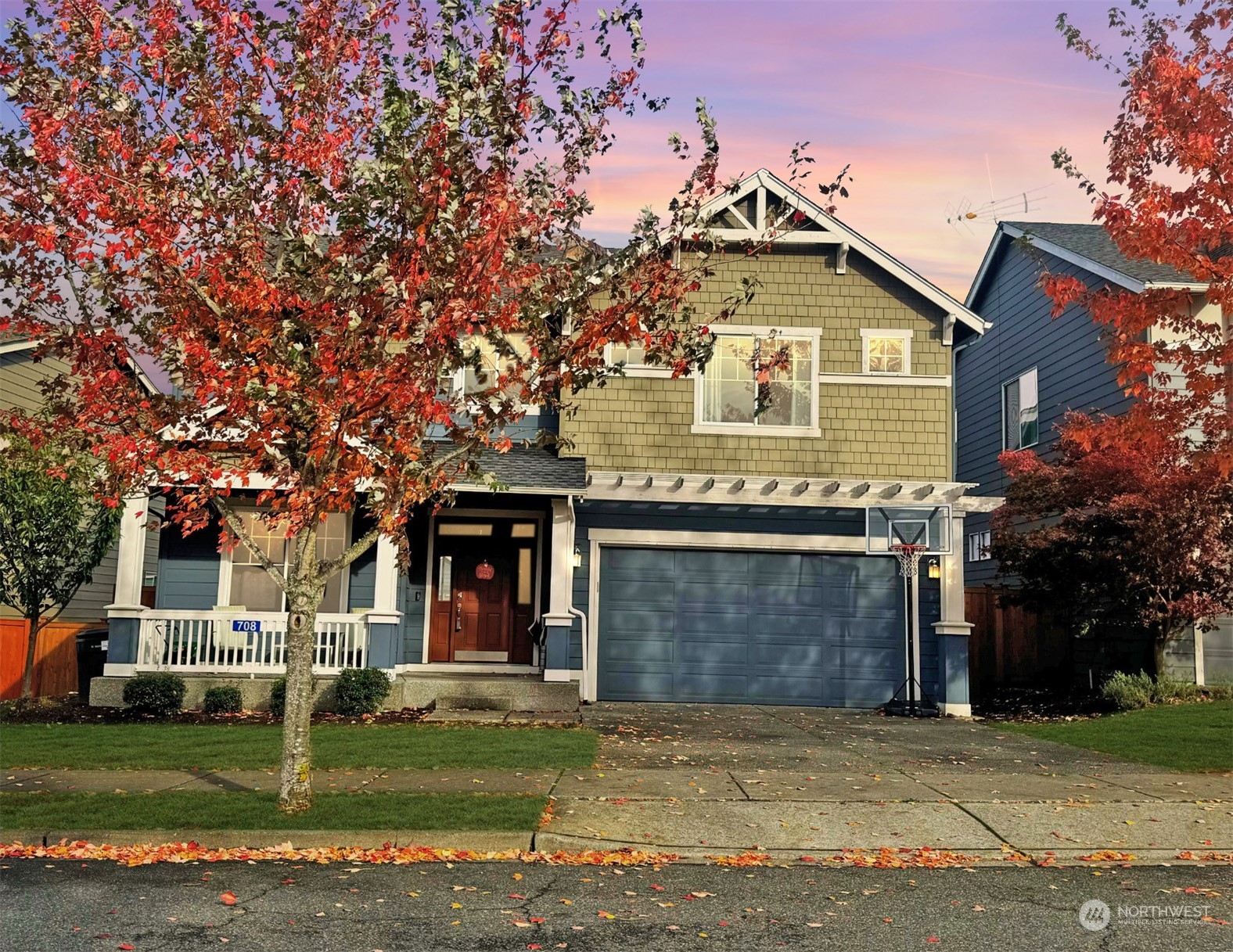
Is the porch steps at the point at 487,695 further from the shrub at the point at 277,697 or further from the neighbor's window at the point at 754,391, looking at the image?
the neighbor's window at the point at 754,391

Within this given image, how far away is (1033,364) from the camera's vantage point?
82.8 feet

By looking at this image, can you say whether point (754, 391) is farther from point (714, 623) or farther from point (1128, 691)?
point (1128, 691)

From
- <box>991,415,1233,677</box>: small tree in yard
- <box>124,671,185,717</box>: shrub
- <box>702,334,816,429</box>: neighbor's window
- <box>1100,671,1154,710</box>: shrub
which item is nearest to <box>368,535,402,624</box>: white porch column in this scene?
<box>124,671,185,717</box>: shrub

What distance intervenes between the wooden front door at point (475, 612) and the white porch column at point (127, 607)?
15.5 feet

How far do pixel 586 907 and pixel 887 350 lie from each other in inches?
588

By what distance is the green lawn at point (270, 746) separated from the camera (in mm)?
12023

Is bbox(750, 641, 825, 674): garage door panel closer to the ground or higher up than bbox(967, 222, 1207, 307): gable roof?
closer to the ground

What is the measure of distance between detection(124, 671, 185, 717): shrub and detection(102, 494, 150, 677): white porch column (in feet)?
2.42

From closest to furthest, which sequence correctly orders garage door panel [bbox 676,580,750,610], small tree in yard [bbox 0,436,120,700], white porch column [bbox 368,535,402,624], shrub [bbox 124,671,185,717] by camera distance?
shrub [bbox 124,671,185,717], small tree in yard [bbox 0,436,120,700], white porch column [bbox 368,535,402,624], garage door panel [bbox 676,580,750,610]

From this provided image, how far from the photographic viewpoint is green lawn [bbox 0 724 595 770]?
1202 centimetres

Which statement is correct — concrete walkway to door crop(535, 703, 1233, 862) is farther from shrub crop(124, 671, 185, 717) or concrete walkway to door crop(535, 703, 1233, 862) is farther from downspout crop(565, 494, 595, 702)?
shrub crop(124, 671, 185, 717)

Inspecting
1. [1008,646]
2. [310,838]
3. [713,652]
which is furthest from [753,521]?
[310,838]

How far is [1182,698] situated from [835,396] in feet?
24.2

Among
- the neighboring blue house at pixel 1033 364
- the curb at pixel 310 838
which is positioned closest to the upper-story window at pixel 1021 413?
the neighboring blue house at pixel 1033 364
